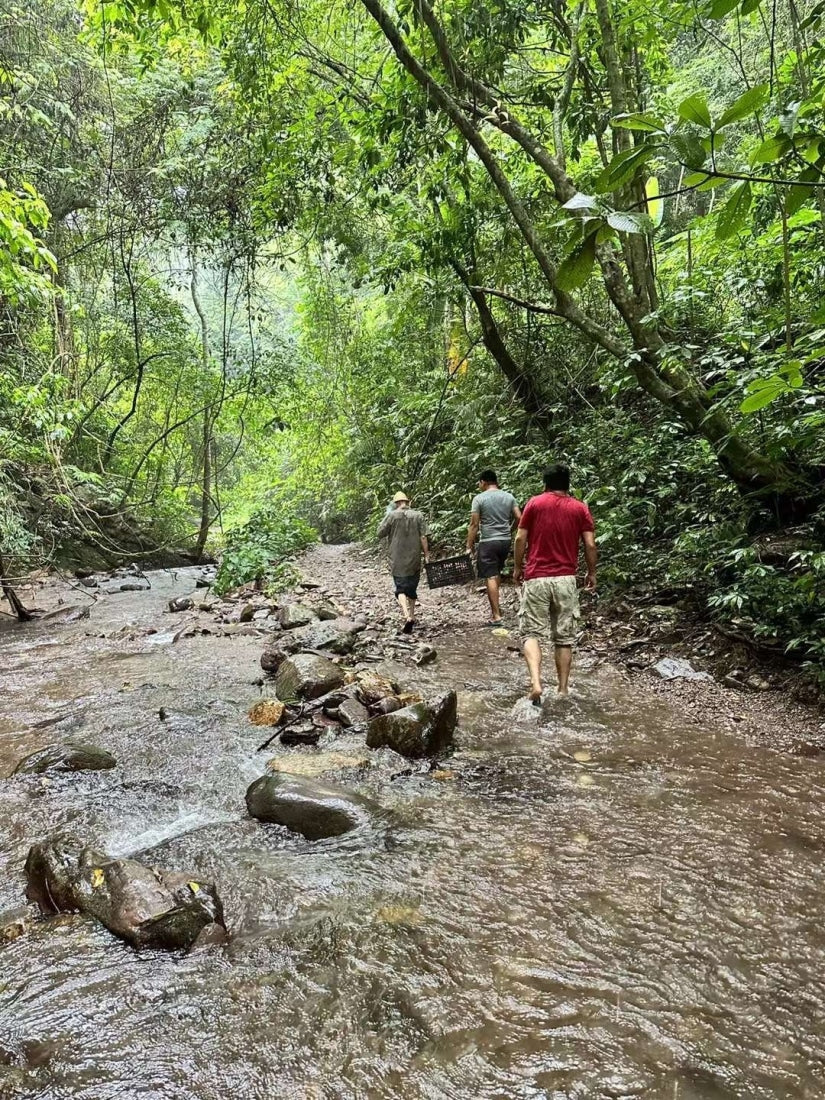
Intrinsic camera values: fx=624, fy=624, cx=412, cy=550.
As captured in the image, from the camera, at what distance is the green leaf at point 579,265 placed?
155 cm

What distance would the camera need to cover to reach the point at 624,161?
1.55 metres

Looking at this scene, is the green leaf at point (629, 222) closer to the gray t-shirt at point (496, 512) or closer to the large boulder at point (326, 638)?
the large boulder at point (326, 638)

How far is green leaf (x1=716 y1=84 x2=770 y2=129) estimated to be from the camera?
1.41 m

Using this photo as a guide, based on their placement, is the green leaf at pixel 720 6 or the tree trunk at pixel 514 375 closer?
the green leaf at pixel 720 6

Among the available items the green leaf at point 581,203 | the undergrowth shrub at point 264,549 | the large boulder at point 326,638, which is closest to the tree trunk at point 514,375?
the large boulder at point 326,638

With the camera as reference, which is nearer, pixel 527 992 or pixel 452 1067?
pixel 452 1067

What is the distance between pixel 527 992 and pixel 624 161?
9.31 feet

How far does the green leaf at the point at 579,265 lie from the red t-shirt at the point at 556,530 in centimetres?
422

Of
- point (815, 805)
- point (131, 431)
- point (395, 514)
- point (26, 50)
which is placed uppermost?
point (26, 50)

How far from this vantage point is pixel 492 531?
875 centimetres

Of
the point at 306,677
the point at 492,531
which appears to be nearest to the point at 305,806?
the point at 306,677

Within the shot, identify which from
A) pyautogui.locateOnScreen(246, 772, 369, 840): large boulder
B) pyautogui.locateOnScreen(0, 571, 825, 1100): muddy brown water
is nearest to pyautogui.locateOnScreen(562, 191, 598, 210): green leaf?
pyautogui.locateOnScreen(0, 571, 825, 1100): muddy brown water

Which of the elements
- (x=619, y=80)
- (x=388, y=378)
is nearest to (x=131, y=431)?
(x=388, y=378)

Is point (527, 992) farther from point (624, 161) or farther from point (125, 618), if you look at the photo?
point (125, 618)
